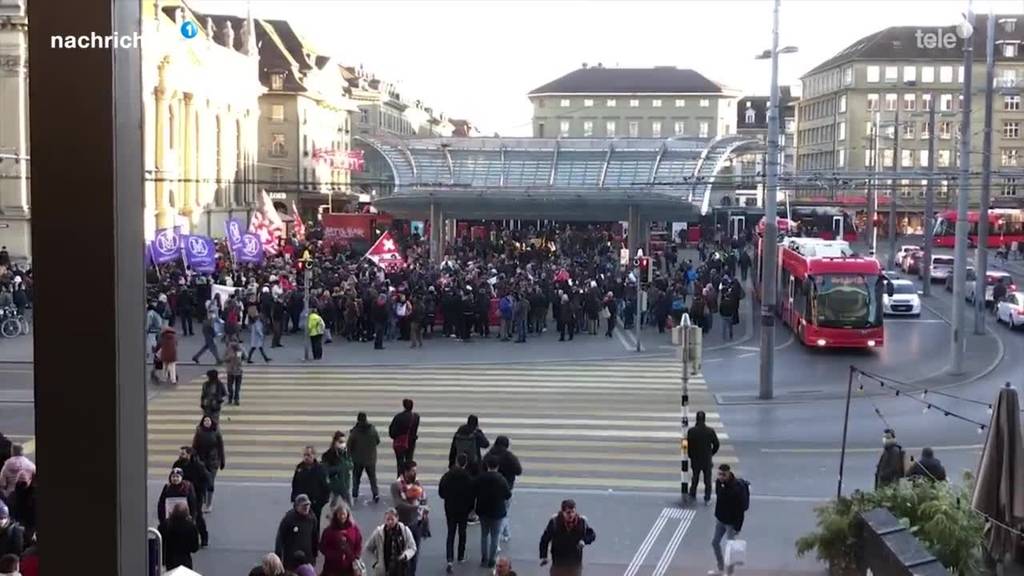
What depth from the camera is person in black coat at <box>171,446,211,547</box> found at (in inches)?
487

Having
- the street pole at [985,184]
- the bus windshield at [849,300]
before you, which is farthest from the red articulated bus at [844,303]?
the street pole at [985,184]

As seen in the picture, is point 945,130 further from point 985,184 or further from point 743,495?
point 743,495

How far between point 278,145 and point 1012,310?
196 ft

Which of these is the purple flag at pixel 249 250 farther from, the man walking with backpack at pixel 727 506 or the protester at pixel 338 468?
the man walking with backpack at pixel 727 506

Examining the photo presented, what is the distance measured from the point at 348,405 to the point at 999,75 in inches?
2775

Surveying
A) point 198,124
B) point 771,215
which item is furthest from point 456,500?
point 198,124

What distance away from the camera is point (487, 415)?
67.3ft

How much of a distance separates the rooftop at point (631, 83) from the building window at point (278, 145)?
120 ft

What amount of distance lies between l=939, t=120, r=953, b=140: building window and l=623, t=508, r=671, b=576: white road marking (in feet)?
250

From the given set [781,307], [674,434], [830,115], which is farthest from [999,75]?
[674,434]

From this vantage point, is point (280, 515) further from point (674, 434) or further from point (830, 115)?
point (830, 115)

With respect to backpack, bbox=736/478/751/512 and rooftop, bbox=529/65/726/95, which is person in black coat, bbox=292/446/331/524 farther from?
rooftop, bbox=529/65/726/95

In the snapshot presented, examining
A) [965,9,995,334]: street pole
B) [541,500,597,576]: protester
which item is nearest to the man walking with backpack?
[541,500,597,576]: protester

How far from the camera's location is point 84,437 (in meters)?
3.70
